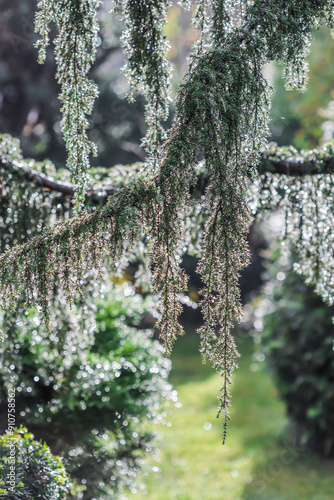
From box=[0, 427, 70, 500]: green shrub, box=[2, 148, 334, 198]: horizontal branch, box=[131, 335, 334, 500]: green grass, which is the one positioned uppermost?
box=[2, 148, 334, 198]: horizontal branch

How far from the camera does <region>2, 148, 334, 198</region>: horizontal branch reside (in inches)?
85.7

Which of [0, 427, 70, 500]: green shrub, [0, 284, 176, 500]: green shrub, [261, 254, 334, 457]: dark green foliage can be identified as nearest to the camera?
[0, 427, 70, 500]: green shrub

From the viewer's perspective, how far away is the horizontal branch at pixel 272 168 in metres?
2.18

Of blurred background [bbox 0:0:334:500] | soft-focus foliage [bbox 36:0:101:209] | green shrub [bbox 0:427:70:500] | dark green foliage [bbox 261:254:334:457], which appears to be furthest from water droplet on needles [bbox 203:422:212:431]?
soft-focus foliage [bbox 36:0:101:209]

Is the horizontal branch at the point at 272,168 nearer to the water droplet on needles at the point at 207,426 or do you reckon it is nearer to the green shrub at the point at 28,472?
the green shrub at the point at 28,472

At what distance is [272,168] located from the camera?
221 centimetres

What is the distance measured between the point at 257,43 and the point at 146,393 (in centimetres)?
221

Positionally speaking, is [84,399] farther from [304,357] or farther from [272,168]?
[304,357]

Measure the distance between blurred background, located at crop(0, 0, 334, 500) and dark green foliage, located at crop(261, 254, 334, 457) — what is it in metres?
0.01

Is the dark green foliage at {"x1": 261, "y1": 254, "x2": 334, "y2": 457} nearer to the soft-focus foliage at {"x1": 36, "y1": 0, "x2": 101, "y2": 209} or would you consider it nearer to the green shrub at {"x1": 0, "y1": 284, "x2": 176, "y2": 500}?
the green shrub at {"x1": 0, "y1": 284, "x2": 176, "y2": 500}

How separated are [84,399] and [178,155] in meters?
1.86

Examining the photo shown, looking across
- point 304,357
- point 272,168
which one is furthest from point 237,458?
point 272,168

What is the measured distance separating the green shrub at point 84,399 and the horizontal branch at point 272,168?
68 cm

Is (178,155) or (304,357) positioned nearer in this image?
(178,155)
